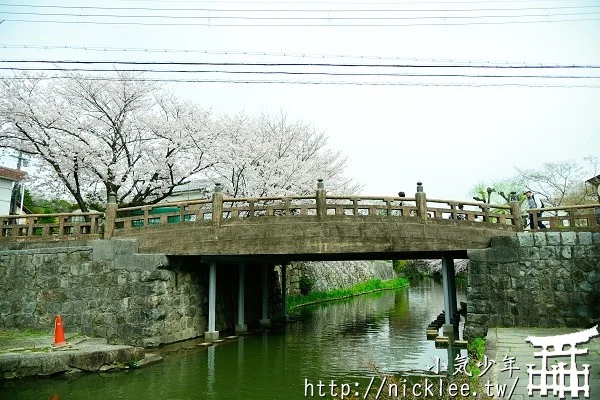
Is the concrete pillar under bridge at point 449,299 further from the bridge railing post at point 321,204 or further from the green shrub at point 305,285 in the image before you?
the green shrub at point 305,285

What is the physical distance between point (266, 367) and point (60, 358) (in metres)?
4.82

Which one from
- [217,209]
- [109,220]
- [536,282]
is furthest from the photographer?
[109,220]

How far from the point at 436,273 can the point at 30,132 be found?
1965 inches

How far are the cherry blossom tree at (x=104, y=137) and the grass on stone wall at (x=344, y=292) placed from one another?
408 inches

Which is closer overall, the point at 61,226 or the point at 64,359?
the point at 64,359

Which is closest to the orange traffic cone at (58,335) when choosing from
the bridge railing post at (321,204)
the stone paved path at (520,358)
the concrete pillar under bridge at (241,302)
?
the concrete pillar under bridge at (241,302)

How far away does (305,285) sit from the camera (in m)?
28.8

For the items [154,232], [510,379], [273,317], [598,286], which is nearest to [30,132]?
[154,232]

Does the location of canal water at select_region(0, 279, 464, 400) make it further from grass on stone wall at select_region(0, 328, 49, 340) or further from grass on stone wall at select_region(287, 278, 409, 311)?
grass on stone wall at select_region(287, 278, 409, 311)

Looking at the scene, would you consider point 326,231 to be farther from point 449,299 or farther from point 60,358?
point 60,358

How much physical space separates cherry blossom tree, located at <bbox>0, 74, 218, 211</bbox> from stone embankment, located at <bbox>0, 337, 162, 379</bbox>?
8.93m

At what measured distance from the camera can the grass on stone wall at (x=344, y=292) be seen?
89.4 ft

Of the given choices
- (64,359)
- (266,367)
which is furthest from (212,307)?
(64,359)

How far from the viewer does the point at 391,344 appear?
48.7 feet
